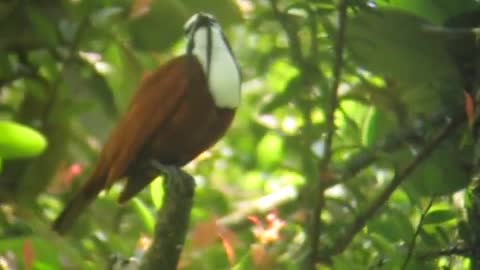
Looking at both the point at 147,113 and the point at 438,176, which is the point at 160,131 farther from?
the point at 438,176

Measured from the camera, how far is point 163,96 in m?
1.16

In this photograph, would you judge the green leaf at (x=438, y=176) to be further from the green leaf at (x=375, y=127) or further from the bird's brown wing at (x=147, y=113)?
the bird's brown wing at (x=147, y=113)

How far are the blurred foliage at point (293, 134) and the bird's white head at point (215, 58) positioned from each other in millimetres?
63

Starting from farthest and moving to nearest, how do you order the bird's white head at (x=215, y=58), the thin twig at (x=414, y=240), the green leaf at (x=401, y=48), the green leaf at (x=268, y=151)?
the green leaf at (x=268, y=151) < the bird's white head at (x=215, y=58) < the green leaf at (x=401, y=48) < the thin twig at (x=414, y=240)

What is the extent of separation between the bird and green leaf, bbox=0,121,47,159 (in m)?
0.20

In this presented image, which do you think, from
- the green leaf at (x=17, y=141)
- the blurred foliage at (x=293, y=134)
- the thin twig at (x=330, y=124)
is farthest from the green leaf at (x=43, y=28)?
the thin twig at (x=330, y=124)

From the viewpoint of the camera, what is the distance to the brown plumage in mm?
1136

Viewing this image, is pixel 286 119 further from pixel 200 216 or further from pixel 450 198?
pixel 450 198

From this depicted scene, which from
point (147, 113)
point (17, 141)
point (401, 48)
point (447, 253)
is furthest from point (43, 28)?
point (447, 253)

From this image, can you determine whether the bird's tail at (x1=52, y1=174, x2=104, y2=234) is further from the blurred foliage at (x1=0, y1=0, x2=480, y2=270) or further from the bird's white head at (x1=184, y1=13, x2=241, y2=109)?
the bird's white head at (x1=184, y1=13, x2=241, y2=109)

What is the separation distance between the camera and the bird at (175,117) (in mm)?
1129

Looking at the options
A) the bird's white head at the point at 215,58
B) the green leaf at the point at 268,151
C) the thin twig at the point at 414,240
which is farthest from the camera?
the green leaf at the point at 268,151

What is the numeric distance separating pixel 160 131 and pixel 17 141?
0.27 m

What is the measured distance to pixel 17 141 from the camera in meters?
0.92
